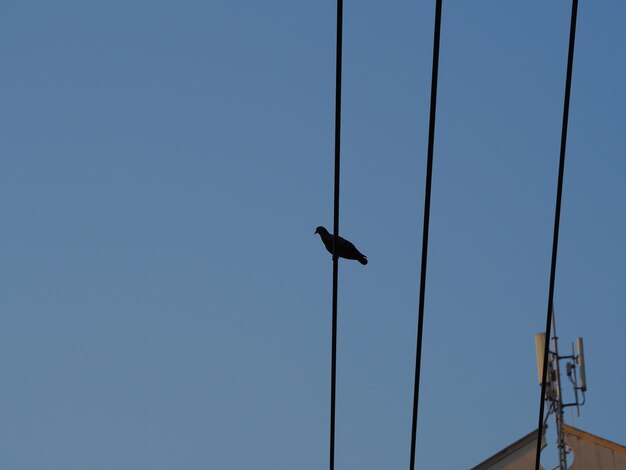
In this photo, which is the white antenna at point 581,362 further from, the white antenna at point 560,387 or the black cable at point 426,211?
the black cable at point 426,211

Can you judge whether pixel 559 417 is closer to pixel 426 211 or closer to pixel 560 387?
pixel 560 387

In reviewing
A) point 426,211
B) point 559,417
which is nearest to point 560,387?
point 559,417

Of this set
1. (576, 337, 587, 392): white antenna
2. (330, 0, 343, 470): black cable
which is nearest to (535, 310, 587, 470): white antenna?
(576, 337, 587, 392): white antenna

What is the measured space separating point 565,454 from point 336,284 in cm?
1185

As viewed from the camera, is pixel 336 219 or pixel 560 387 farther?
pixel 560 387

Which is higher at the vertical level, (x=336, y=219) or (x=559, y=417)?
(x=336, y=219)

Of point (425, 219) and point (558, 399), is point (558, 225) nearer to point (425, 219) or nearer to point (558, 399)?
point (425, 219)

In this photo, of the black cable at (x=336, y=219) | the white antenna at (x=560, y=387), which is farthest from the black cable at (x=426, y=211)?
the white antenna at (x=560, y=387)

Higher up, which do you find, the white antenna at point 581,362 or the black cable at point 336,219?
the black cable at point 336,219

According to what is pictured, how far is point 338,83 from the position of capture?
5.48 metres

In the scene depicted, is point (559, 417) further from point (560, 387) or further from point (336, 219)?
point (336, 219)

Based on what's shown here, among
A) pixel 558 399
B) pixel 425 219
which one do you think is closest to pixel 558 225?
pixel 425 219

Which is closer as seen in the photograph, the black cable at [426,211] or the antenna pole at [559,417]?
the black cable at [426,211]

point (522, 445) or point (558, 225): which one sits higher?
point (558, 225)
